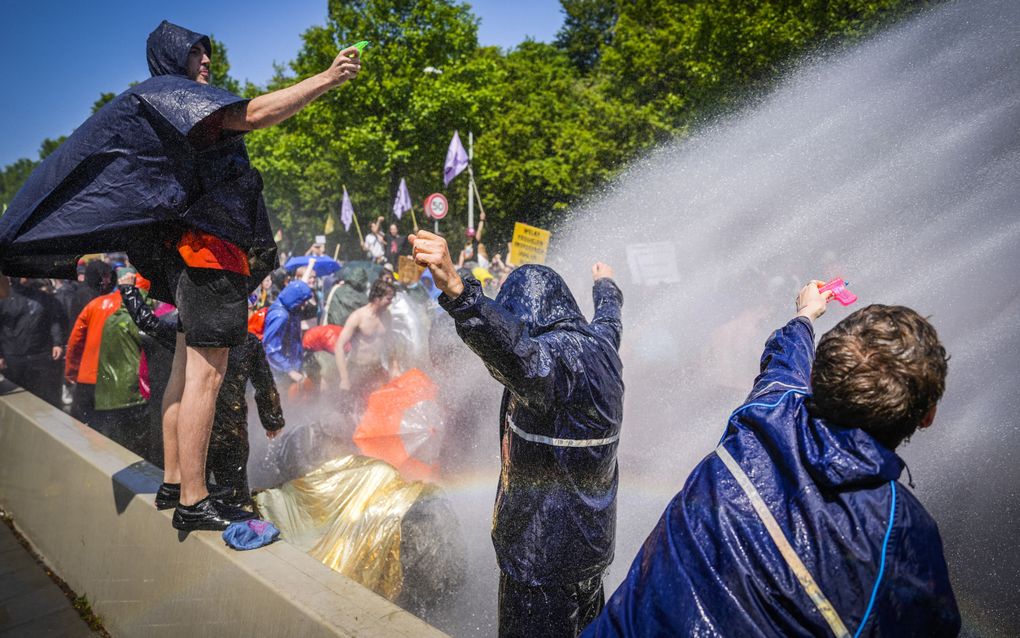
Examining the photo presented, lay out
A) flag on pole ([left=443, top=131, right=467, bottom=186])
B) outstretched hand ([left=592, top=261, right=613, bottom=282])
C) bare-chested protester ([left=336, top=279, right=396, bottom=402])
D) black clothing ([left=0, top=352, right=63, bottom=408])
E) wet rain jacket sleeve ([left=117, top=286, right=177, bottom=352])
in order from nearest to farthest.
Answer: outstretched hand ([left=592, top=261, right=613, bottom=282]) < wet rain jacket sleeve ([left=117, top=286, right=177, bottom=352]) < bare-chested protester ([left=336, top=279, right=396, bottom=402]) < black clothing ([left=0, top=352, right=63, bottom=408]) < flag on pole ([left=443, top=131, right=467, bottom=186])

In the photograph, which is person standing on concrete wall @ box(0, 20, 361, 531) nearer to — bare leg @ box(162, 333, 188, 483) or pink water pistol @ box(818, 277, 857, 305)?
bare leg @ box(162, 333, 188, 483)

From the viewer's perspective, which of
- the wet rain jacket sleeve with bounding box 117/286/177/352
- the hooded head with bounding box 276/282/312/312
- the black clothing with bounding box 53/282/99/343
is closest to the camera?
the wet rain jacket sleeve with bounding box 117/286/177/352

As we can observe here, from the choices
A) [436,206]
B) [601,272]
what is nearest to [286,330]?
[601,272]

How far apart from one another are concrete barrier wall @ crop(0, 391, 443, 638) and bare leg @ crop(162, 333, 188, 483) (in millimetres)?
182

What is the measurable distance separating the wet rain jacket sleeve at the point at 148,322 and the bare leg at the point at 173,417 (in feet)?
3.14

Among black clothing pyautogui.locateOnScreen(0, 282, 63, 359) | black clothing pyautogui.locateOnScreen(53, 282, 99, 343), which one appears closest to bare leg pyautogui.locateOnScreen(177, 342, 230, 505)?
black clothing pyautogui.locateOnScreen(0, 282, 63, 359)

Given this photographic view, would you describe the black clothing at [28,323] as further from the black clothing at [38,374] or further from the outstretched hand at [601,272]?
the outstretched hand at [601,272]

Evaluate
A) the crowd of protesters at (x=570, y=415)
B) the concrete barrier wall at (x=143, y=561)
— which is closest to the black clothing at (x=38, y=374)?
the concrete barrier wall at (x=143, y=561)

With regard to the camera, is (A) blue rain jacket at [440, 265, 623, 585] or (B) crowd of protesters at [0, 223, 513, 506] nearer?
(A) blue rain jacket at [440, 265, 623, 585]

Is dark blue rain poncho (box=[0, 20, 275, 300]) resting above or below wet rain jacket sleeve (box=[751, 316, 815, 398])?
above

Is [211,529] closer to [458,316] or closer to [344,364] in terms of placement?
[458,316]

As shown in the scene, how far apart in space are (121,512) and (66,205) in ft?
4.94

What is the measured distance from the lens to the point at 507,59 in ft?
126

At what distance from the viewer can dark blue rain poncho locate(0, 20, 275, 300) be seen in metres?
2.33
